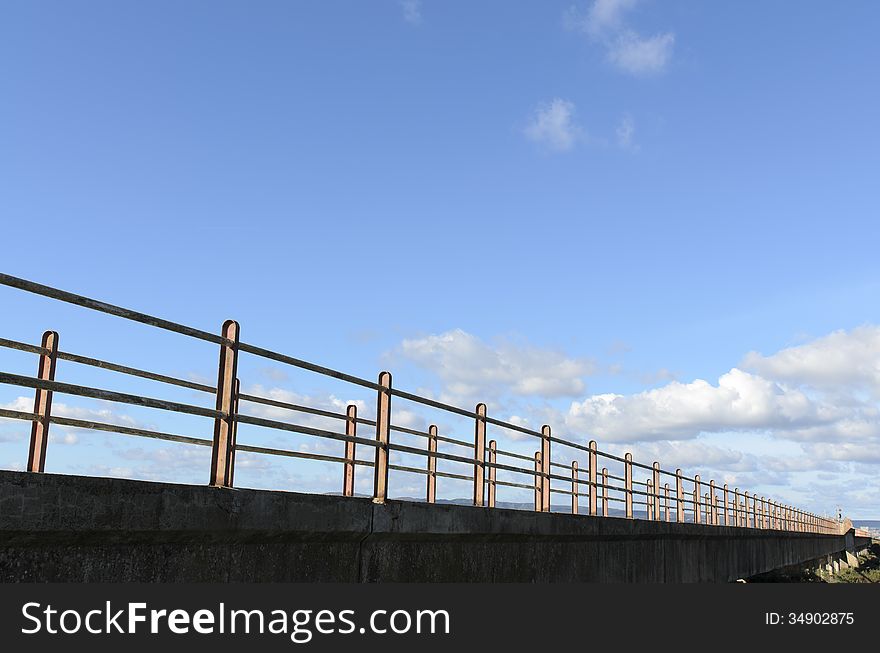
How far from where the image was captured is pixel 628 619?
1048 centimetres

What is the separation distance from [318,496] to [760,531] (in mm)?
26296

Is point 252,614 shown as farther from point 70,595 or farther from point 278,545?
point 70,595

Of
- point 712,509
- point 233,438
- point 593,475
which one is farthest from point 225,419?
point 712,509

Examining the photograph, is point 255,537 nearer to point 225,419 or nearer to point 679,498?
point 225,419

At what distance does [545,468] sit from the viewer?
15305mm

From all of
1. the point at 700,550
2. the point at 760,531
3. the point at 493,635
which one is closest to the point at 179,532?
the point at 493,635

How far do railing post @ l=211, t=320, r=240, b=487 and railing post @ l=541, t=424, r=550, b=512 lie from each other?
759 centimetres

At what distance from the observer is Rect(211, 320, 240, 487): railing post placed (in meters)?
8.02

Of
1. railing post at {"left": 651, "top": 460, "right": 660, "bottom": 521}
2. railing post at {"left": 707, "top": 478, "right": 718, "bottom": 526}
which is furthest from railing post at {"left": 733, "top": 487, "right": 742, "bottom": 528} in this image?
railing post at {"left": 651, "top": 460, "right": 660, "bottom": 521}

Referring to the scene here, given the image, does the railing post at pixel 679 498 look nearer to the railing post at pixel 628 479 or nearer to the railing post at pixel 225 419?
the railing post at pixel 628 479

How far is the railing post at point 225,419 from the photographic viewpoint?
8023 mm

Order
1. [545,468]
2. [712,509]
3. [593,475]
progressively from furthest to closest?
[712,509] → [593,475] → [545,468]

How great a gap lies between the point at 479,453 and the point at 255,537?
5426mm

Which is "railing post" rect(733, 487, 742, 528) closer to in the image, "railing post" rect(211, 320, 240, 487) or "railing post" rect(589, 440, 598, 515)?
"railing post" rect(589, 440, 598, 515)
